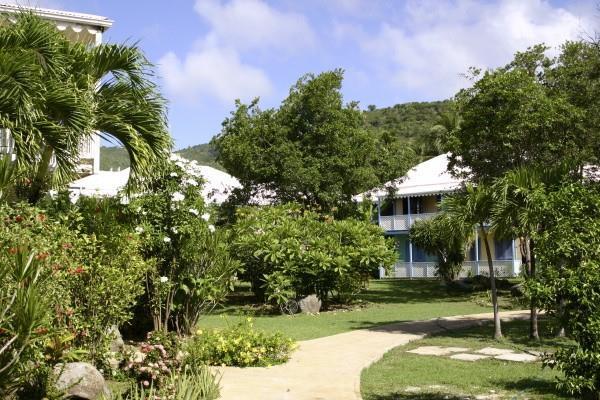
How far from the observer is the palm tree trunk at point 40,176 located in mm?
8266

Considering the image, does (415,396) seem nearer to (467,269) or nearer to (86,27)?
(86,27)

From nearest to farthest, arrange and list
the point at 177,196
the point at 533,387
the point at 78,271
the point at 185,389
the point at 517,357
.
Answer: the point at 185,389, the point at 78,271, the point at 533,387, the point at 517,357, the point at 177,196

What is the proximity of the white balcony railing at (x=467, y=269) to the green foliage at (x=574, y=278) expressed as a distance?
78.6 feet

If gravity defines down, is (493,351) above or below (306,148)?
below

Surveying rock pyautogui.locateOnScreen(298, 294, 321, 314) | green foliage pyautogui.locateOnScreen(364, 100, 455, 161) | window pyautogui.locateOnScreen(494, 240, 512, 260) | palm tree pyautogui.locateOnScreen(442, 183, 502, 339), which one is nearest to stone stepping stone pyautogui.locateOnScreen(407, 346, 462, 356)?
palm tree pyautogui.locateOnScreen(442, 183, 502, 339)

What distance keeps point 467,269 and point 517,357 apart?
23770 millimetres

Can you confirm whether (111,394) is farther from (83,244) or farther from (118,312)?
(83,244)

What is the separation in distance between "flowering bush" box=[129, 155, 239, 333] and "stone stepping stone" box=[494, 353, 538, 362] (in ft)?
15.0

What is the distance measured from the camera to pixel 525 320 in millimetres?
14969

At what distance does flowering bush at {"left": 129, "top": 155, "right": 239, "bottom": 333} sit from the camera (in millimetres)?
9992

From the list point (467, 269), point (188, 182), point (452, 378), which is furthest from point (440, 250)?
point (452, 378)

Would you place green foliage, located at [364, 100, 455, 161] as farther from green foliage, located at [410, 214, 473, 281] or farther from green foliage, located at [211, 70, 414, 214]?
green foliage, located at [211, 70, 414, 214]

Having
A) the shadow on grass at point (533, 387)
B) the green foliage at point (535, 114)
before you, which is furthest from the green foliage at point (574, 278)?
the green foliage at point (535, 114)

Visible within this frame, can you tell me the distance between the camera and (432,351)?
10.7 meters
